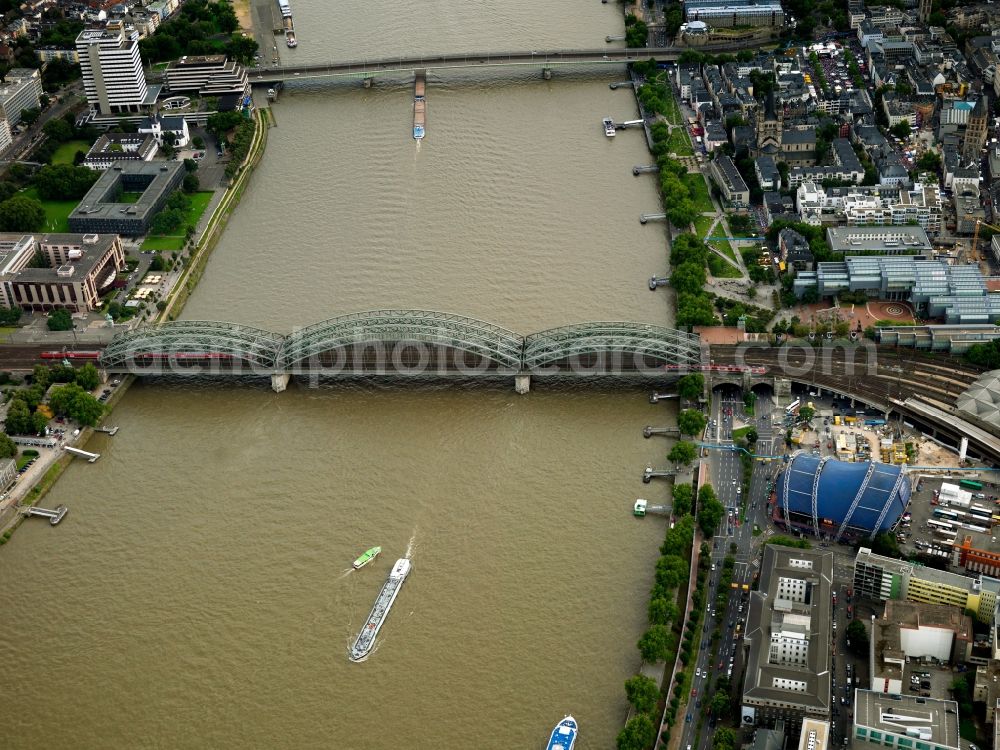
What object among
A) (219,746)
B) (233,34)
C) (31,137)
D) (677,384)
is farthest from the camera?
(233,34)

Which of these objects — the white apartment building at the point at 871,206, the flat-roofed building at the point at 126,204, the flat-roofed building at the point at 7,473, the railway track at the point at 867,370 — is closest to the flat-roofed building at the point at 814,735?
the railway track at the point at 867,370

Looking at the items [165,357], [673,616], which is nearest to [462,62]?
[165,357]

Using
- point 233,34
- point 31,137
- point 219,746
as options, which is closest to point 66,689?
point 219,746

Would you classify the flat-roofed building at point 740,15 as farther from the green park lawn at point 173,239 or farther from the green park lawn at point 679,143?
the green park lawn at point 173,239

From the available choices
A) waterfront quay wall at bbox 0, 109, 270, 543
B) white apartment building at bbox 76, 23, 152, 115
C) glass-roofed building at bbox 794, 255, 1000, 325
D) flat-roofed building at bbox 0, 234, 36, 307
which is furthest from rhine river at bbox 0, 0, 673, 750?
white apartment building at bbox 76, 23, 152, 115

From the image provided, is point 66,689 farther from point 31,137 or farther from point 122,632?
point 31,137

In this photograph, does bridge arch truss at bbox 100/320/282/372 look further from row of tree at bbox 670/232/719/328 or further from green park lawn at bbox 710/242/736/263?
green park lawn at bbox 710/242/736/263
